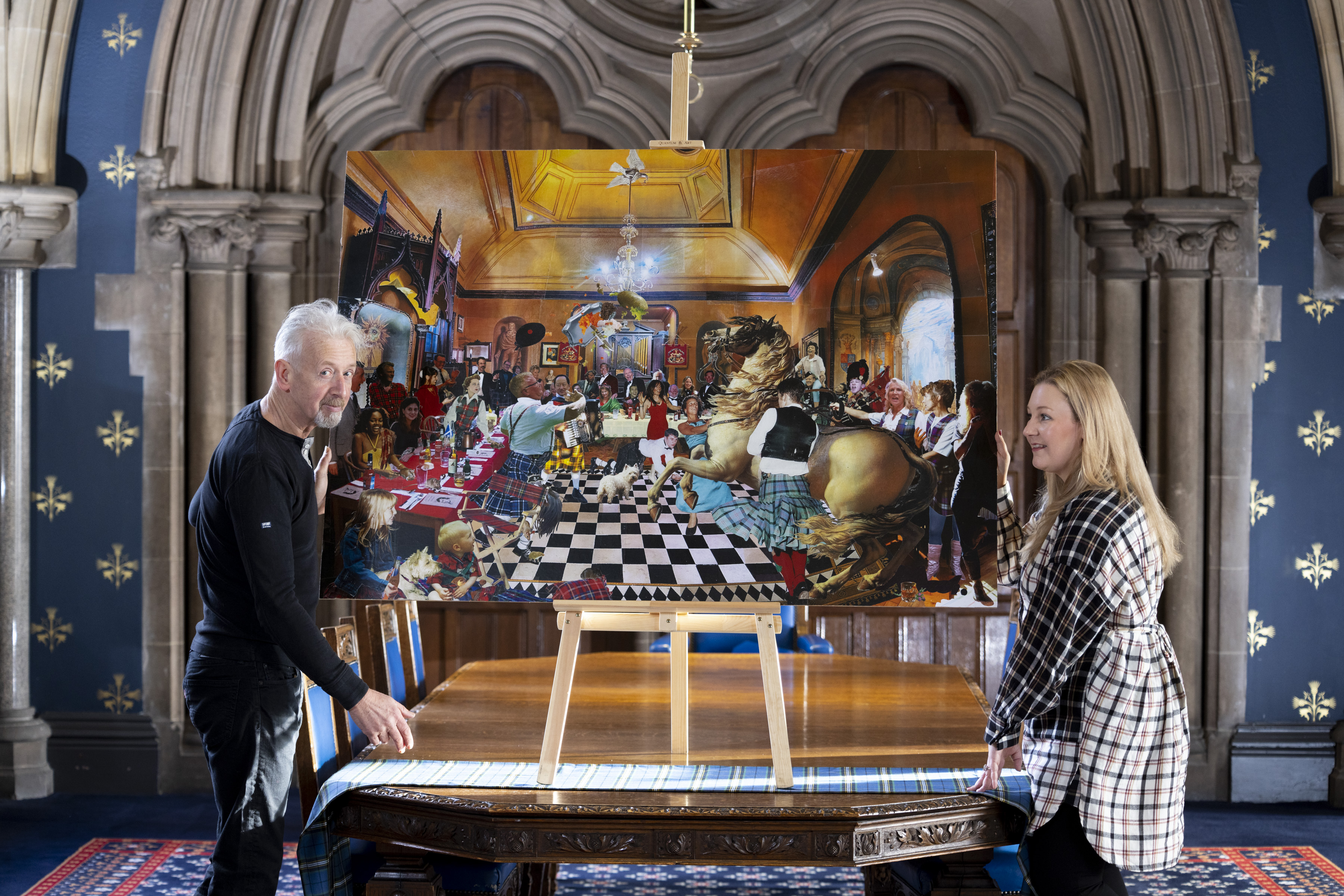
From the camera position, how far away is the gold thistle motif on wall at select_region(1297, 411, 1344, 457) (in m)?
4.21

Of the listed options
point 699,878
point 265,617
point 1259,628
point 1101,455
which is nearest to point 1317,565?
point 1259,628

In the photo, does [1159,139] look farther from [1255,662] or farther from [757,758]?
[757,758]

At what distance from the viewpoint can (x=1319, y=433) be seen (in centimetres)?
421

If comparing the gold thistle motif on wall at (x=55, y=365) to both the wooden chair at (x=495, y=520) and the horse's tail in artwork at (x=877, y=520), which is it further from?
the horse's tail in artwork at (x=877, y=520)

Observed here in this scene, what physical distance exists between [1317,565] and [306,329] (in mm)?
3889

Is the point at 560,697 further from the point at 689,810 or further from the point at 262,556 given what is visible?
the point at 262,556

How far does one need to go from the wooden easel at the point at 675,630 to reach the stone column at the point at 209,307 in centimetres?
262

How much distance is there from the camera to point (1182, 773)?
1.92 metres

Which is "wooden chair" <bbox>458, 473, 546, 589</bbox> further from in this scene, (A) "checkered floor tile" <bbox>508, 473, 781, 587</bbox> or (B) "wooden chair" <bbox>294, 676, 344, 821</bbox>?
(B) "wooden chair" <bbox>294, 676, 344, 821</bbox>

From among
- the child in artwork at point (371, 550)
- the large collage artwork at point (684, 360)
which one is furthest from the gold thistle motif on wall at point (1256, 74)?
the child in artwork at point (371, 550)

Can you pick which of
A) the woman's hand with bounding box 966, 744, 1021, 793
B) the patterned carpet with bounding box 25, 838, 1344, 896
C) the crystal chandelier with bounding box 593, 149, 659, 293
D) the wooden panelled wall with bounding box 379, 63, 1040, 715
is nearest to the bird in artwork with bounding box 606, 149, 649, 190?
the crystal chandelier with bounding box 593, 149, 659, 293

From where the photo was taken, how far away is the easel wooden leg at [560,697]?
6.32 ft

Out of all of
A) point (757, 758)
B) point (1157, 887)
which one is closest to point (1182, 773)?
point (757, 758)

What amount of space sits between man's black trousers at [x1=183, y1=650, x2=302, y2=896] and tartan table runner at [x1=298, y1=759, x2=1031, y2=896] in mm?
74
